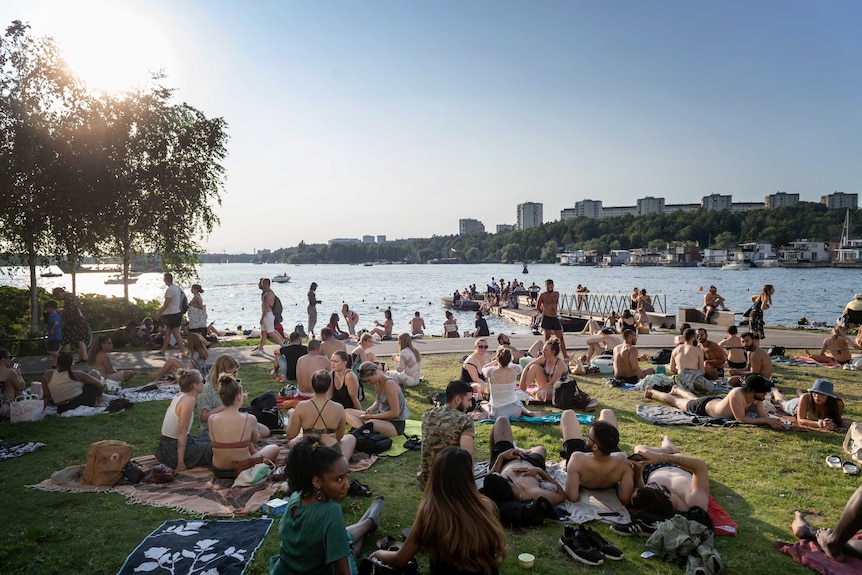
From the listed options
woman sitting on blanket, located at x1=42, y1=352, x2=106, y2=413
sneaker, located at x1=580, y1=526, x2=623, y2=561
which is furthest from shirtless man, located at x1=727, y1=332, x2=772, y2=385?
woman sitting on blanket, located at x1=42, y1=352, x2=106, y2=413

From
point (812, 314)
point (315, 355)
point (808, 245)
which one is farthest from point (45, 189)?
point (808, 245)

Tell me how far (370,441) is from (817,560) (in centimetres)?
460

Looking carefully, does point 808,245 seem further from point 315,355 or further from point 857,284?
point 315,355

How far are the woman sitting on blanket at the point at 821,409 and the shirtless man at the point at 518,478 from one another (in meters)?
4.47

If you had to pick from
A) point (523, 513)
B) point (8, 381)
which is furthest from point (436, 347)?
point (523, 513)

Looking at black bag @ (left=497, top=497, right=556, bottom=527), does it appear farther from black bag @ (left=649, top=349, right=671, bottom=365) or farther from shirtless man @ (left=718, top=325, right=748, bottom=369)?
black bag @ (left=649, top=349, right=671, bottom=365)

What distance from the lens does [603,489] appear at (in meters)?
5.38

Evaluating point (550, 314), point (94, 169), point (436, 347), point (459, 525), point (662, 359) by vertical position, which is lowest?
point (436, 347)

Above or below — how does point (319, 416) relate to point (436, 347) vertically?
above

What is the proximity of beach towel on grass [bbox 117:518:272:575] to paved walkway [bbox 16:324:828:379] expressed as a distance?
8.95m

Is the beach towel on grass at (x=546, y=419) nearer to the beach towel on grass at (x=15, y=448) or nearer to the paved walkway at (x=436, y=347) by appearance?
the beach towel on grass at (x=15, y=448)

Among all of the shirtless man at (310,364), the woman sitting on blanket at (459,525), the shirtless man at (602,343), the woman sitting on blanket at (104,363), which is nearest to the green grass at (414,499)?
the woman sitting on blanket at (459,525)

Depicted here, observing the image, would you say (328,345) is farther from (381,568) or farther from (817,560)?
(817,560)

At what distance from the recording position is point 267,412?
311 inches
